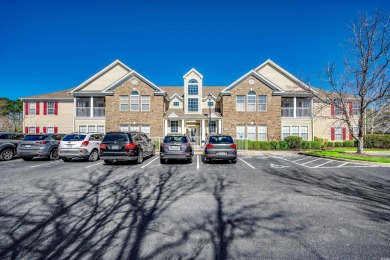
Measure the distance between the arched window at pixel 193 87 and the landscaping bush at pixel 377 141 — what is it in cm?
2055

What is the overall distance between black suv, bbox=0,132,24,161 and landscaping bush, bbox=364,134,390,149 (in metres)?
33.2

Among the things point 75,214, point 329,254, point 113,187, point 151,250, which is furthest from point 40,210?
point 329,254

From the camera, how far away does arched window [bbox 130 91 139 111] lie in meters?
24.0

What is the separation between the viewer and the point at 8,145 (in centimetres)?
1316

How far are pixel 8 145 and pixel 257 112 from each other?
70.3ft

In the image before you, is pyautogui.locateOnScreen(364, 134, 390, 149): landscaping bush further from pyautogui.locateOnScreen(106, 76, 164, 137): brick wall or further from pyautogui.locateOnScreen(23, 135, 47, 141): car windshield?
pyautogui.locateOnScreen(23, 135, 47, 141): car windshield

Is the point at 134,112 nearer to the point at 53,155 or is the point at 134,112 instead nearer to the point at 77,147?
the point at 53,155

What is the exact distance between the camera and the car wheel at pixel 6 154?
12.9 meters

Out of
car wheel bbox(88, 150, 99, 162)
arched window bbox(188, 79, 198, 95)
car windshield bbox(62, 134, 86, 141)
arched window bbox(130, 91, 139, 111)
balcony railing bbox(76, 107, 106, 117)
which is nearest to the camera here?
car windshield bbox(62, 134, 86, 141)

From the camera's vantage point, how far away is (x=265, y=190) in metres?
6.16

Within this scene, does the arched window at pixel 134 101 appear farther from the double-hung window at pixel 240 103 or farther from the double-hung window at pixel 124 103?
the double-hung window at pixel 240 103

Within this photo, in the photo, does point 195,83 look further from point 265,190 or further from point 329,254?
point 329,254

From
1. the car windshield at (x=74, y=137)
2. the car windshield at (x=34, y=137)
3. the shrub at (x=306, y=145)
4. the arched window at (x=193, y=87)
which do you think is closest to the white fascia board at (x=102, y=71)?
the arched window at (x=193, y=87)

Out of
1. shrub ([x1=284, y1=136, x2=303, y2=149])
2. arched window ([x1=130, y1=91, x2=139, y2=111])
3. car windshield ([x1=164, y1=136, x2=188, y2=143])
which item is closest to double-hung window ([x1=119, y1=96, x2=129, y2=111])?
arched window ([x1=130, y1=91, x2=139, y2=111])
